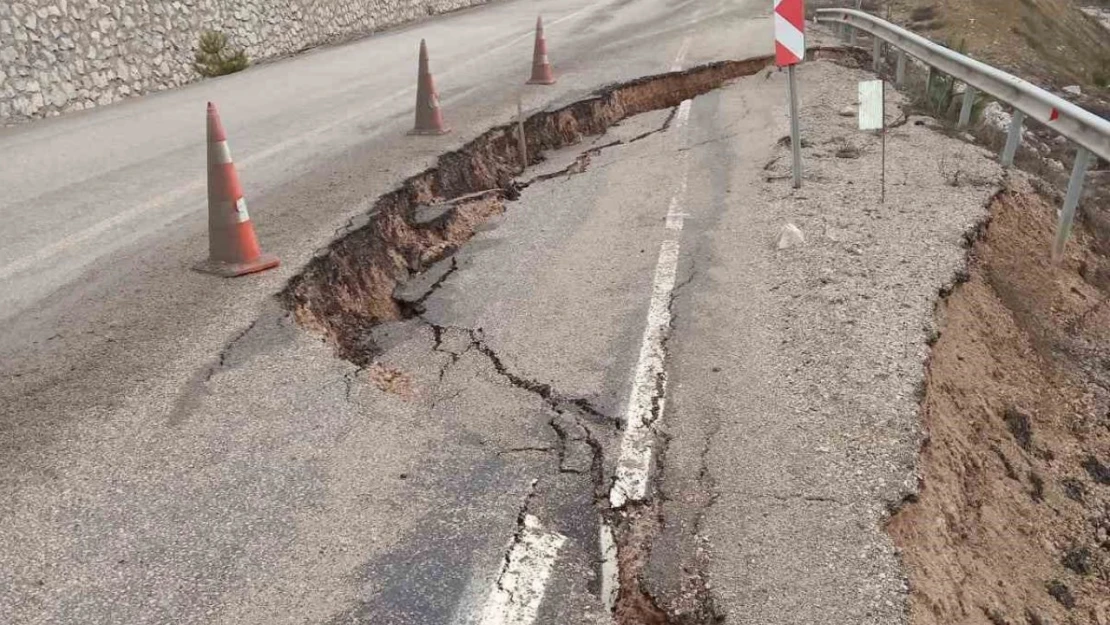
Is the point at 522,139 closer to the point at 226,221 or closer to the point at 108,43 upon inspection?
the point at 226,221

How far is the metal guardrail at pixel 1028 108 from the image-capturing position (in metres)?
5.00

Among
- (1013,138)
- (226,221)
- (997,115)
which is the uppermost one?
(226,221)

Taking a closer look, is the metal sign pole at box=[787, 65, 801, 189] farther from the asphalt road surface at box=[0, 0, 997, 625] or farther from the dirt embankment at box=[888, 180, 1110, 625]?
the dirt embankment at box=[888, 180, 1110, 625]

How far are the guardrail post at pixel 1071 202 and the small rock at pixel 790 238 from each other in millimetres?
1677

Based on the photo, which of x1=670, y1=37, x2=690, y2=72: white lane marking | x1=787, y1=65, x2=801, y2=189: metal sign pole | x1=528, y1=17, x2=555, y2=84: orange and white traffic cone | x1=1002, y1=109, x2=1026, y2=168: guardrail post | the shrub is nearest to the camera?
x1=787, y1=65, x2=801, y2=189: metal sign pole

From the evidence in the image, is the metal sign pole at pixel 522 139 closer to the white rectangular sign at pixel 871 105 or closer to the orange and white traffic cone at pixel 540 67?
the orange and white traffic cone at pixel 540 67

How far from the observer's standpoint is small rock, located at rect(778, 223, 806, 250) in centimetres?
512

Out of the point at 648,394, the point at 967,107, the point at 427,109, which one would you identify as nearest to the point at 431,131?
the point at 427,109

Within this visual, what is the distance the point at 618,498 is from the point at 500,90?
323 inches

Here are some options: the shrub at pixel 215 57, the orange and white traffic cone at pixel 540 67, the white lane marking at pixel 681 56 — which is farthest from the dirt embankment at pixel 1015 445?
the shrub at pixel 215 57

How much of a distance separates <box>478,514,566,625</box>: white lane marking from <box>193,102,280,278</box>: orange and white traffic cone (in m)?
3.00

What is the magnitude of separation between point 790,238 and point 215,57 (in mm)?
11171

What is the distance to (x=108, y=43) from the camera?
11.2m

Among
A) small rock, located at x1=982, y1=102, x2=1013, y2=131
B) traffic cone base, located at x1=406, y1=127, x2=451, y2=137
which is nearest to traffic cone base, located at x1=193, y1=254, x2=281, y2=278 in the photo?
traffic cone base, located at x1=406, y1=127, x2=451, y2=137
